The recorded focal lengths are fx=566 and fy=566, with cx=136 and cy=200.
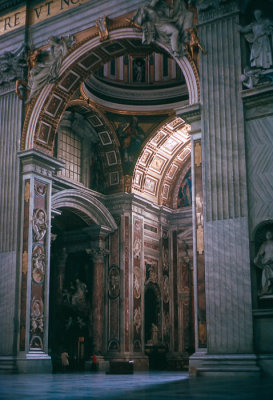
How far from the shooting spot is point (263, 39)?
12.1 m

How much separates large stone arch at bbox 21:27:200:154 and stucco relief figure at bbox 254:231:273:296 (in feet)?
22.1

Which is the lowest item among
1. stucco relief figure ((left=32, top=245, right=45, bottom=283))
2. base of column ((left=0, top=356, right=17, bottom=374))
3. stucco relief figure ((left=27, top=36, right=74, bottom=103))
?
base of column ((left=0, top=356, right=17, bottom=374))

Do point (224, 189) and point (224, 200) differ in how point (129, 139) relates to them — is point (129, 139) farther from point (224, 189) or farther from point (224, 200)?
point (224, 200)

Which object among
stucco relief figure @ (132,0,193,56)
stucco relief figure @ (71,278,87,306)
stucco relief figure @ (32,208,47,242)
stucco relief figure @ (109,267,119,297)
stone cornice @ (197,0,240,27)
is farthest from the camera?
stucco relief figure @ (109,267,119,297)

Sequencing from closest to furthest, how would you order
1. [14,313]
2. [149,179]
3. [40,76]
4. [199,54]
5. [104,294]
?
[199,54] → [14,313] → [40,76] → [104,294] → [149,179]

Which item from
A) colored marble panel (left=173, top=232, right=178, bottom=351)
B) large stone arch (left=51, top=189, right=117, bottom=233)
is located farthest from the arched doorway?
colored marble panel (left=173, top=232, right=178, bottom=351)

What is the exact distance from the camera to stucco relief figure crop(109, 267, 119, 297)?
20.2 m

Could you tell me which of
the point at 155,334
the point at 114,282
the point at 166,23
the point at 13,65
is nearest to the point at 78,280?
the point at 114,282

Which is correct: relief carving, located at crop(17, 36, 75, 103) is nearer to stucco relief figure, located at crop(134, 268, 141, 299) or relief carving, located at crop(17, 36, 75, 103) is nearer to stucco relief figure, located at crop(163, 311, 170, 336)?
stucco relief figure, located at crop(134, 268, 141, 299)

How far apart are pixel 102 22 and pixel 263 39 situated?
4.65m

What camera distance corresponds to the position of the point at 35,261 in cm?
1505

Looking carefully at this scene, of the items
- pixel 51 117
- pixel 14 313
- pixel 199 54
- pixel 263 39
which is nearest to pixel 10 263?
pixel 14 313

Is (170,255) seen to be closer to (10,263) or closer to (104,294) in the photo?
(104,294)

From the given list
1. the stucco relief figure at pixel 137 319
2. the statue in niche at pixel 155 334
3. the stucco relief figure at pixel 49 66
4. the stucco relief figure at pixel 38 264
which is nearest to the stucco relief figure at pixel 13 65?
the stucco relief figure at pixel 49 66
